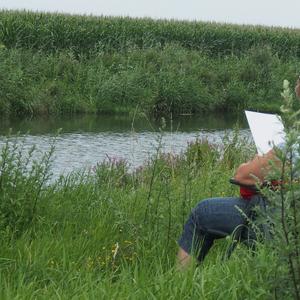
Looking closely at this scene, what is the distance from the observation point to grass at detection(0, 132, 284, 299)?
132 inches

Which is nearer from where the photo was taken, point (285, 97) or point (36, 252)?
point (285, 97)

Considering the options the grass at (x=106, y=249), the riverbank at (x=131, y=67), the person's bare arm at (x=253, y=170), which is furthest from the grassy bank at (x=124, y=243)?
the riverbank at (x=131, y=67)

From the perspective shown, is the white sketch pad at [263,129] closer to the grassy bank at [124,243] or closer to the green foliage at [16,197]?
the grassy bank at [124,243]

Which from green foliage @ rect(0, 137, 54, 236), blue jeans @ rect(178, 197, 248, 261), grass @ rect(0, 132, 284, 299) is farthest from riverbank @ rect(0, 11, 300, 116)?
blue jeans @ rect(178, 197, 248, 261)

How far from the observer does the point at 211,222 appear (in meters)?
4.01

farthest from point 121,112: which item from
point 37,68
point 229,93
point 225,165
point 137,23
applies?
point 225,165

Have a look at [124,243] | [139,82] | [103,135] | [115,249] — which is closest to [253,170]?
[115,249]

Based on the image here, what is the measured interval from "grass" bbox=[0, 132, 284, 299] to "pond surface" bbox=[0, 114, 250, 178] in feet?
10.8

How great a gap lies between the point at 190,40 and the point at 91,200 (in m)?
24.0

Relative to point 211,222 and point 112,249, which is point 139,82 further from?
point 211,222

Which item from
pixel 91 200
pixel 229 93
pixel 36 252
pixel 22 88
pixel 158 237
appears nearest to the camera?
pixel 36 252

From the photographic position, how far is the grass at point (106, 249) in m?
3.35

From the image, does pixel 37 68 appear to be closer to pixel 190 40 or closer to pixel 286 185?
pixel 190 40

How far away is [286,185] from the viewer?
2.86m
